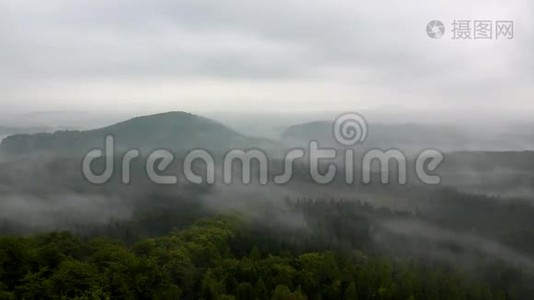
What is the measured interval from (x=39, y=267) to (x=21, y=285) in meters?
3.66

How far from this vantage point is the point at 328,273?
73.1 meters

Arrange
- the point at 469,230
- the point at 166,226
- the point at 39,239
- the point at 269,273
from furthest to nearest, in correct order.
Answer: the point at 469,230
the point at 166,226
the point at 269,273
the point at 39,239

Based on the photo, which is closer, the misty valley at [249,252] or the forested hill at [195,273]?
the forested hill at [195,273]

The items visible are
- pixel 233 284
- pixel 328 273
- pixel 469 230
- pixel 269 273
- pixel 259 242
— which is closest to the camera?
pixel 233 284

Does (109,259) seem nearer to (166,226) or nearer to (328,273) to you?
(328,273)

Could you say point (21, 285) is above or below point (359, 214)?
above

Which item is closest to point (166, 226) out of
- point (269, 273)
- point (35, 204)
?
point (269, 273)

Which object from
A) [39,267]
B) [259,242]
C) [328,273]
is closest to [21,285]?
[39,267]

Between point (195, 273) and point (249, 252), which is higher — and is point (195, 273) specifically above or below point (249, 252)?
above

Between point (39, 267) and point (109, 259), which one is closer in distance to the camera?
point (39, 267)

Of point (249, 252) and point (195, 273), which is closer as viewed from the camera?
point (195, 273)

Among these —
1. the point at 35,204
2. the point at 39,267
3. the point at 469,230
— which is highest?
the point at 39,267

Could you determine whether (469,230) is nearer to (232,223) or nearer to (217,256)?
(232,223)

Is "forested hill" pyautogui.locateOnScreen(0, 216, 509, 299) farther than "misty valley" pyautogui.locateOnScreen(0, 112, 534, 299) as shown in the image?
No
